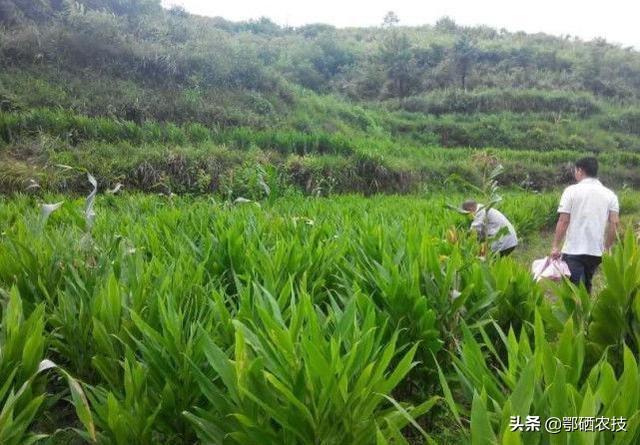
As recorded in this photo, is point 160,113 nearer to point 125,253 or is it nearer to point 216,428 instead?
point 125,253

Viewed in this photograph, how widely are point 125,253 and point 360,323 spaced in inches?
58.3

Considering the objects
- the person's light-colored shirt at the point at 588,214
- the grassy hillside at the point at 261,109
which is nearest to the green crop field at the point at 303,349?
the person's light-colored shirt at the point at 588,214

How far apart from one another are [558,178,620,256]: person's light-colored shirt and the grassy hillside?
2996 mm

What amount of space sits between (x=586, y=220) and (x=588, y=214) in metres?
0.06

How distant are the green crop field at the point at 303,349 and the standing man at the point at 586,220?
210 cm

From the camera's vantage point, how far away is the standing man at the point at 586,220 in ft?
14.9

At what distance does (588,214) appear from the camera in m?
4.55

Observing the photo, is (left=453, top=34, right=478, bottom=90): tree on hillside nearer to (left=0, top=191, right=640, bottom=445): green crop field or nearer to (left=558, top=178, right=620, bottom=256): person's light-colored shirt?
(left=558, top=178, right=620, bottom=256): person's light-colored shirt

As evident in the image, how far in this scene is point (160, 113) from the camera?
14328 mm

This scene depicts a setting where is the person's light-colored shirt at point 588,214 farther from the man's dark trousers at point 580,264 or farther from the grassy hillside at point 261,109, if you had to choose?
the grassy hillside at point 261,109

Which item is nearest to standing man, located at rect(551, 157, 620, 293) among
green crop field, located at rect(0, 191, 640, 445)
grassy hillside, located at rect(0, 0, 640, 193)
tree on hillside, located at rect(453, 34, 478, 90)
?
green crop field, located at rect(0, 191, 640, 445)

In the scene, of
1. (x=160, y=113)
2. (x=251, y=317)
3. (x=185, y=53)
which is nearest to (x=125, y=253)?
(x=251, y=317)

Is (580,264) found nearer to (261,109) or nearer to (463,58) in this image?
(261,109)

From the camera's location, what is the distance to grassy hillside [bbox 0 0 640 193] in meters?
11.1
